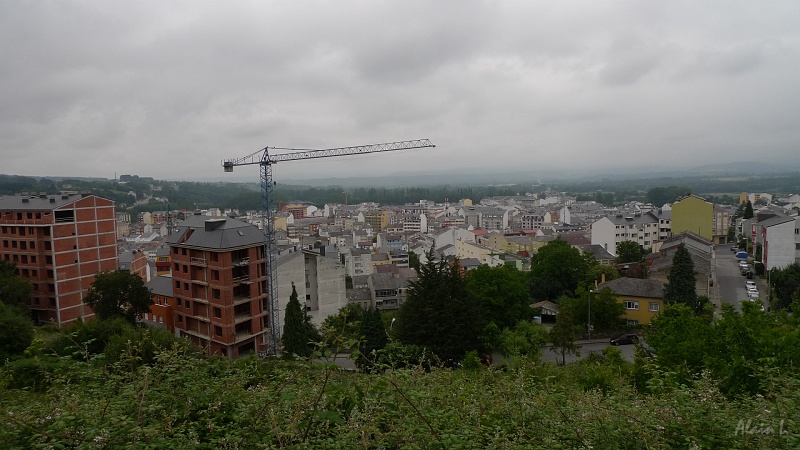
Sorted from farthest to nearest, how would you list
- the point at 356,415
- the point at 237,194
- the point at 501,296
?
the point at 237,194 < the point at 501,296 < the point at 356,415

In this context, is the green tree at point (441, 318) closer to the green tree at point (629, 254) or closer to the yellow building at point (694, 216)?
the green tree at point (629, 254)

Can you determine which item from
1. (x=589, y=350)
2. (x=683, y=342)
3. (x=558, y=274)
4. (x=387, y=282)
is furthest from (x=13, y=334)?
(x=558, y=274)

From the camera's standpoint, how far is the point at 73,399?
2.76m

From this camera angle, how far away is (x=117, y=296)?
49.8 feet

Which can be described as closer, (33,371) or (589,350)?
(33,371)

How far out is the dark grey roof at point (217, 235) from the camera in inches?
630

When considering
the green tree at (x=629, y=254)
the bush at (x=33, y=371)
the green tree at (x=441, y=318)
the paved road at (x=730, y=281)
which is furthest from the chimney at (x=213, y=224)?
the green tree at (x=629, y=254)

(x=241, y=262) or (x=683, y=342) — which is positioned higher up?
(x=241, y=262)

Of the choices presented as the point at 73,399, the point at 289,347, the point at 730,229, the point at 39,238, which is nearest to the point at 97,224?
the point at 39,238

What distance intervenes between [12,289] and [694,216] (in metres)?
39.5

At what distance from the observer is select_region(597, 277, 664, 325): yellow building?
18156mm

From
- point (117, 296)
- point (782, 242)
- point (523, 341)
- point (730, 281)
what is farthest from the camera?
point (730, 281)

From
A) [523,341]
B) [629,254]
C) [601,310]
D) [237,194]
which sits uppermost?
[237,194]

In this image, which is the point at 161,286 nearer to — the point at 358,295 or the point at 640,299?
the point at 358,295
